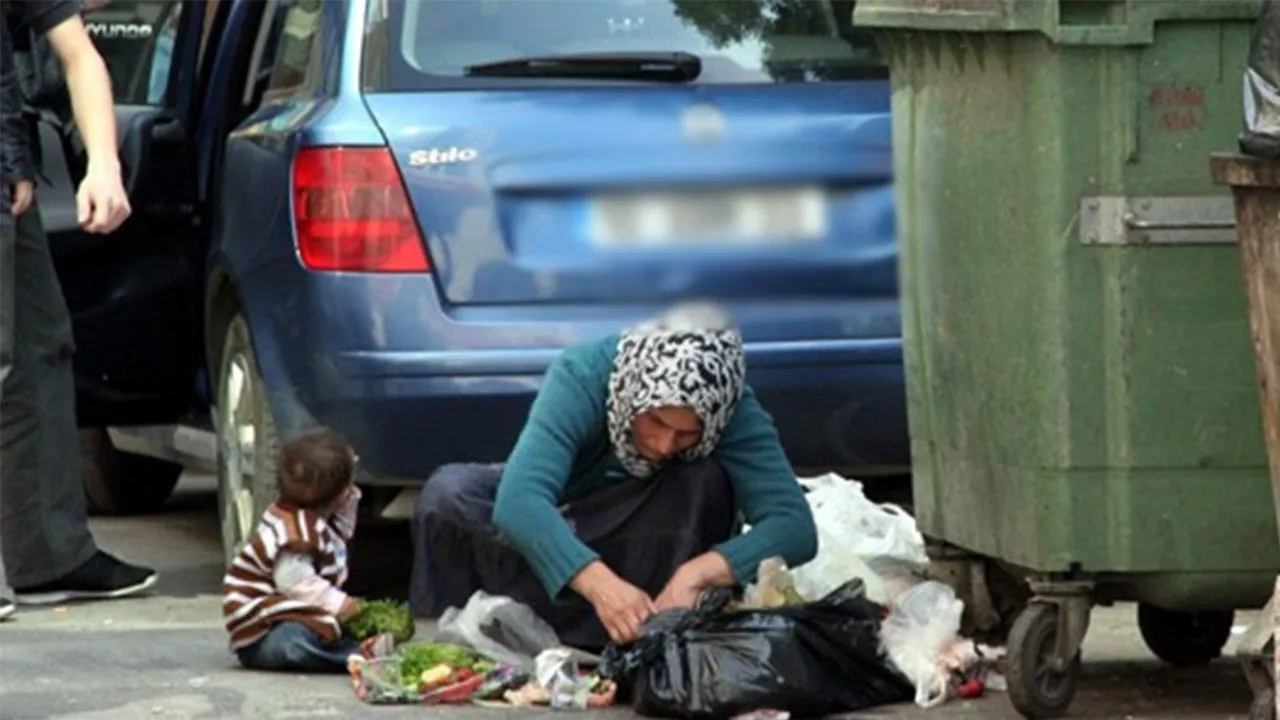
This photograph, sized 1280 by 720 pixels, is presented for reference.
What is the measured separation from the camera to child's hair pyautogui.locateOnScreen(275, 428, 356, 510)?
726 centimetres

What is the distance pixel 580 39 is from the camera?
796 cm

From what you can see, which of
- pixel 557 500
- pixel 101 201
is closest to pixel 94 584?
pixel 101 201

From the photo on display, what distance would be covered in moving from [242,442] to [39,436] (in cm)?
49

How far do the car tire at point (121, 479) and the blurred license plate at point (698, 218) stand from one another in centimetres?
330

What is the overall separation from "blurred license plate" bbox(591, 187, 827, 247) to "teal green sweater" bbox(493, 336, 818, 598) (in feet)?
1.66

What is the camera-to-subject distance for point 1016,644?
21.5ft

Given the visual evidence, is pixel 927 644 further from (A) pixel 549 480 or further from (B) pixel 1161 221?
(B) pixel 1161 221

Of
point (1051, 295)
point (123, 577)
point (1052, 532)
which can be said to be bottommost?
point (123, 577)

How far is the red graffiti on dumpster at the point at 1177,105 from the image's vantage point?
646cm

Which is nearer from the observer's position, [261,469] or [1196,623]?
[1196,623]

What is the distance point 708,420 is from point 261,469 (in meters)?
1.57

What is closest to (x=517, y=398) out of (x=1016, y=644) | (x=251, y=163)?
(x=251, y=163)

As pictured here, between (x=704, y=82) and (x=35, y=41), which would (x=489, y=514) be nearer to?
(x=704, y=82)

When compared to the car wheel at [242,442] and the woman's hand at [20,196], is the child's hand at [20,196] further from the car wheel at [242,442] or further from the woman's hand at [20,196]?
the car wheel at [242,442]
